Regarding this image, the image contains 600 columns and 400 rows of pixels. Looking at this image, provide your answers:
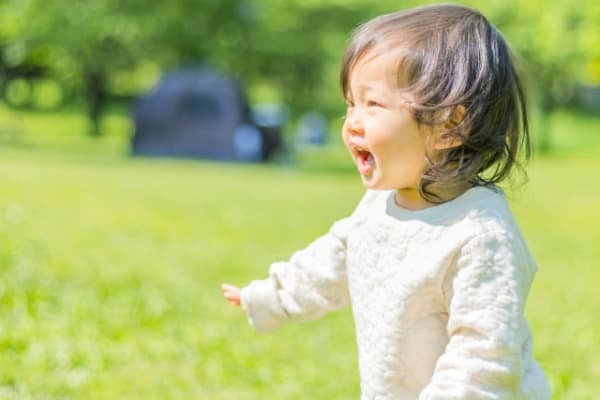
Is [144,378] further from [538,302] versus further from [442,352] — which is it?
[538,302]

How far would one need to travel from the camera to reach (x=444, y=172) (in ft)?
7.22

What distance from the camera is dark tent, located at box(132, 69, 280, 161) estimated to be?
24078 millimetres

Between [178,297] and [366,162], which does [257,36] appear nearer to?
[178,297]

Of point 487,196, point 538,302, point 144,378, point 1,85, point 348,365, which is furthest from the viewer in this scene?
point 1,85

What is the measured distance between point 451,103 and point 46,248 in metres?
5.56

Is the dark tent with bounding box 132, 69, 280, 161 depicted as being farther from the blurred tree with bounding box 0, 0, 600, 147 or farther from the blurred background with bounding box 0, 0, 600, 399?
the blurred tree with bounding box 0, 0, 600, 147

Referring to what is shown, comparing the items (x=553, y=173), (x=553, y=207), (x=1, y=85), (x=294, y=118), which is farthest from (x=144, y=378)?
(x=1, y=85)

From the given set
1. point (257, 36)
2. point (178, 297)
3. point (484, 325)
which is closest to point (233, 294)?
point (484, 325)

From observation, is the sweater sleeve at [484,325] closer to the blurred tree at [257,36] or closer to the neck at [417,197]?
the neck at [417,197]

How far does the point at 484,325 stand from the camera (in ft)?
6.63

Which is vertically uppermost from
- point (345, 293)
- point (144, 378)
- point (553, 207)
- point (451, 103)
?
point (451, 103)

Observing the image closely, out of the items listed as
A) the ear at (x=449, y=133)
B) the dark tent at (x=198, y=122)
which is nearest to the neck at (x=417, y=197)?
the ear at (x=449, y=133)

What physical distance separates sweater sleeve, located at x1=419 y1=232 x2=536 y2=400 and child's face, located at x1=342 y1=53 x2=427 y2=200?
9.5 inches

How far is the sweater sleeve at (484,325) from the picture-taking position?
202cm
